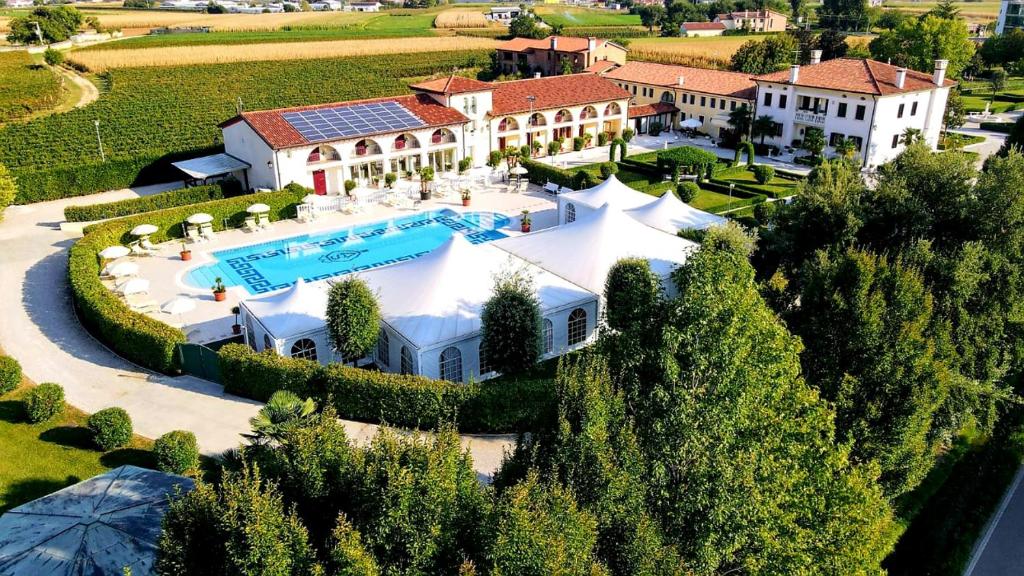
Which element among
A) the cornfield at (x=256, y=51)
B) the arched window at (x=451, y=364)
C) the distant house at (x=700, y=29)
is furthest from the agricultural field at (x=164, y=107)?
the distant house at (x=700, y=29)

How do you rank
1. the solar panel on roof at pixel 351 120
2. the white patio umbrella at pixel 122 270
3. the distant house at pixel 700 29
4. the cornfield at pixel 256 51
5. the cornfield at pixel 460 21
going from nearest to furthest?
the white patio umbrella at pixel 122 270 < the solar panel on roof at pixel 351 120 < the cornfield at pixel 256 51 < the distant house at pixel 700 29 < the cornfield at pixel 460 21

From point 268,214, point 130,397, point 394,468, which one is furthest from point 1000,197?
point 268,214

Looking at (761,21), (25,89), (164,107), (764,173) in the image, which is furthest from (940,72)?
(761,21)

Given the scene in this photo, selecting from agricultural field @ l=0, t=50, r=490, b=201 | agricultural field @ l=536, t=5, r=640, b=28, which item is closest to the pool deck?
agricultural field @ l=0, t=50, r=490, b=201

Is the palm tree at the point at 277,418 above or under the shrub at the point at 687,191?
above

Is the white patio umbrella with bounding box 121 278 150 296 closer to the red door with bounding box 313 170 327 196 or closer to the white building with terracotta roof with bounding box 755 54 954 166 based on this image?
the red door with bounding box 313 170 327 196

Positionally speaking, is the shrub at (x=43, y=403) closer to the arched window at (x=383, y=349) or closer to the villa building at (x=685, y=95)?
the arched window at (x=383, y=349)
